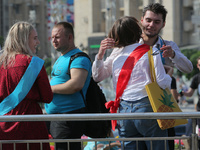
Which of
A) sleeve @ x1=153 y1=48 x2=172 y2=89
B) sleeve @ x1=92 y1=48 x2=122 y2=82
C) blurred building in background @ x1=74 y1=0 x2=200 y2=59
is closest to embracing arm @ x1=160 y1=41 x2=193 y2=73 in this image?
sleeve @ x1=153 y1=48 x2=172 y2=89

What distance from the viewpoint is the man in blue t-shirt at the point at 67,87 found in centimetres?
462

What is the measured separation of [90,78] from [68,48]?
379 millimetres

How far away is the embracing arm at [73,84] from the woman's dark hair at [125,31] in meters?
0.54

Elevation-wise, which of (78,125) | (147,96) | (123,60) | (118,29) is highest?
(118,29)

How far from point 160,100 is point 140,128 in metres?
0.29

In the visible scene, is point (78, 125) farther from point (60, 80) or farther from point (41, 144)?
point (41, 144)

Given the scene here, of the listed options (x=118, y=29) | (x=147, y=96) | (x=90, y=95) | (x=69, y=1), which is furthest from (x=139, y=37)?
(x=69, y=1)

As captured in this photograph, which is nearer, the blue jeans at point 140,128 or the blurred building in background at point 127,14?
the blue jeans at point 140,128

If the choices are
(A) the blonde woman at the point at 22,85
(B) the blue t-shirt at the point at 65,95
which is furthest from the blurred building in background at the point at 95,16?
(A) the blonde woman at the point at 22,85

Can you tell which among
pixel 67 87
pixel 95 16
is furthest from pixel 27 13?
pixel 67 87

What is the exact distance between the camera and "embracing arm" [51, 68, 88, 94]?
462cm

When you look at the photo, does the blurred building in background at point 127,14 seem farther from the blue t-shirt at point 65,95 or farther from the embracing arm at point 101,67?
the embracing arm at point 101,67

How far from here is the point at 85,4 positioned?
69.7 m

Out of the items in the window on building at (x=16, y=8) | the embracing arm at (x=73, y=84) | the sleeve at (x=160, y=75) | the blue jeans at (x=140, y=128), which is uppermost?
the window on building at (x=16, y=8)
